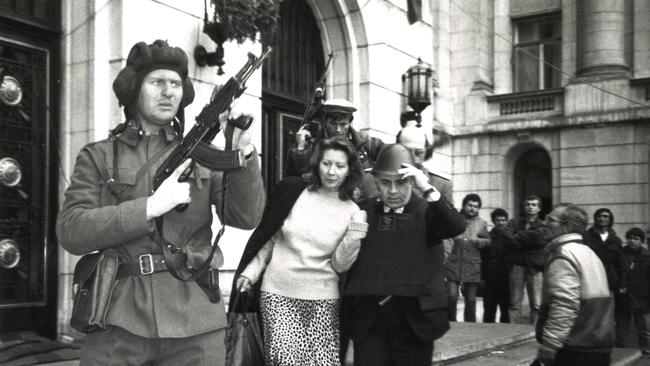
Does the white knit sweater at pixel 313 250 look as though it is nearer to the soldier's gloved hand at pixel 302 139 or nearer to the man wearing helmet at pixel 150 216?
the soldier's gloved hand at pixel 302 139

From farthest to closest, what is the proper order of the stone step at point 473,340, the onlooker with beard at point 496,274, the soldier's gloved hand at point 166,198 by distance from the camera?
the onlooker with beard at point 496,274 < the stone step at point 473,340 < the soldier's gloved hand at point 166,198

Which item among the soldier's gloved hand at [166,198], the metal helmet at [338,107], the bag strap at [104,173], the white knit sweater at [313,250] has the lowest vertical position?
the white knit sweater at [313,250]

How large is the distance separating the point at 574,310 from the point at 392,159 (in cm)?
159

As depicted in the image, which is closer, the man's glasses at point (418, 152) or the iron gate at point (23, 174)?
the man's glasses at point (418, 152)

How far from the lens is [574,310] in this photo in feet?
15.5

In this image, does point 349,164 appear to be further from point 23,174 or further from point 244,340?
point 23,174

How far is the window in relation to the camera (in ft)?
67.0

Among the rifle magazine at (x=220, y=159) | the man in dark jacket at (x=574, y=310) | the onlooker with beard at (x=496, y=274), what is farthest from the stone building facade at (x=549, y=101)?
the rifle magazine at (x=220, y=159)

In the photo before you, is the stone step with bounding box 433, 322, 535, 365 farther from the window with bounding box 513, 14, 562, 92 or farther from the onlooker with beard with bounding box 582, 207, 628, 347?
the window with bounding box 513, 14, 562, 92

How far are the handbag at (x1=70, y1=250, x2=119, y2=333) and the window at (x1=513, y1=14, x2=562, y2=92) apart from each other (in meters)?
19.3

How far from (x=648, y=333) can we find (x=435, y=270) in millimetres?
7151

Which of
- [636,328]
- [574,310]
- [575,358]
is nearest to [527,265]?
[636,328]

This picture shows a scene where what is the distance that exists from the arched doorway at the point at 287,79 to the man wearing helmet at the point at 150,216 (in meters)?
6.91

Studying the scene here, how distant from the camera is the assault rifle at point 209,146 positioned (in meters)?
2.57
